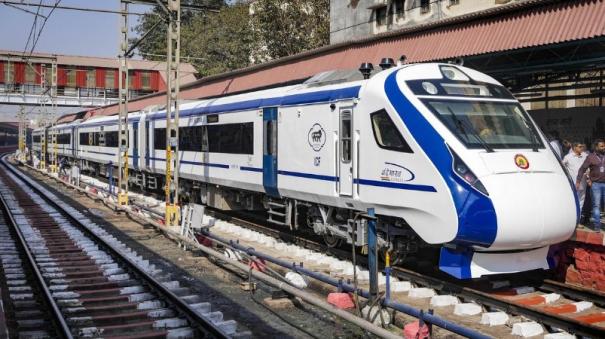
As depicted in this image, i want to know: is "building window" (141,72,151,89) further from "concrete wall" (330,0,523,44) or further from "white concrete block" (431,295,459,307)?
"white concrete block" (431,295,459,307)

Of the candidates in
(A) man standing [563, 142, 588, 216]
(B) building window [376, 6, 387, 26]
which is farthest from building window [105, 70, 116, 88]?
(A) man standing [563, 142, 588, 216]

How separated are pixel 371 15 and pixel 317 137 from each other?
23257mm

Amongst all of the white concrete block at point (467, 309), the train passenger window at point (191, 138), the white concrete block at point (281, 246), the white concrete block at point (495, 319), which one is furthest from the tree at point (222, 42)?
the white concrete block at point (495, 319)

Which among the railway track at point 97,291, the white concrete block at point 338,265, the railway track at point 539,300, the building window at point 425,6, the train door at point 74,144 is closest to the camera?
the railway track at point 539,300

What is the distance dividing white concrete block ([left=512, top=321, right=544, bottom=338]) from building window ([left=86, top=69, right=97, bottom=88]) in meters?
57.0

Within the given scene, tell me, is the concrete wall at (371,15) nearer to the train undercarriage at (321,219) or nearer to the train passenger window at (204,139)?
the train undercarriage at (321,219)

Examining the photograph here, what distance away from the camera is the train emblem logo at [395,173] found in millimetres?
8727

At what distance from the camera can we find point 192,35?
56156 mm

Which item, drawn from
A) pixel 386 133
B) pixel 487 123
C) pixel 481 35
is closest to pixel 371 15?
pixel 481 35

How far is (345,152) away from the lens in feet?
33.8

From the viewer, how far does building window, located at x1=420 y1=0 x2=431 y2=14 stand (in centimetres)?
2899

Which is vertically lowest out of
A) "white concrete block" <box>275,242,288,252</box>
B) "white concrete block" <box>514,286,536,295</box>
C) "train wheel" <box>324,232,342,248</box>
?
"white concrete block" <box>275,242,288,252</box>

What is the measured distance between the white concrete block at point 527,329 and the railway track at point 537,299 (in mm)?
Result: 111

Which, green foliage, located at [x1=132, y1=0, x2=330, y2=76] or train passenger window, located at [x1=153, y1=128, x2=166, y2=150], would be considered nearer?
train passenger window, located at [x1=153, y1=128, x2=166, y2=150]
